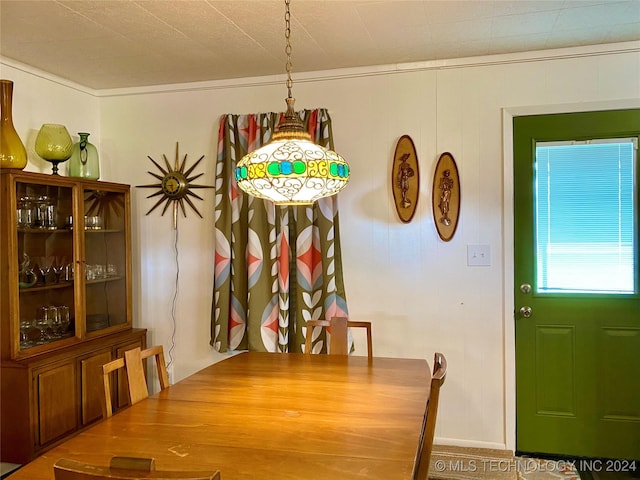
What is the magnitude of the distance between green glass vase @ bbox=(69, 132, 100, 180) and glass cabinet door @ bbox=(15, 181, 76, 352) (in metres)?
0.33

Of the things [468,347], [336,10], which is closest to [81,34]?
[336,10]

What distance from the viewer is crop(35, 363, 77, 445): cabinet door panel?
2639mm

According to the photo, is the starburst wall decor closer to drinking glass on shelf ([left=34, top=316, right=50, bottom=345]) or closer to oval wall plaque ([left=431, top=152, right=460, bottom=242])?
drinking glass on shelf ([left=34, top=316, right=50, bottom=345])

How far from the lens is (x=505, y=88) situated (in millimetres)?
3004

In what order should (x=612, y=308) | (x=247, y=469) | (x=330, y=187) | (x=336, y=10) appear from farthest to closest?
(x=612, y=308), (x=336, y=10), (x=330, y=187), (x=247, y=469)

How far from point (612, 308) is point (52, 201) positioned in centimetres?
333

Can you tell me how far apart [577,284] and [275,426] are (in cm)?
215

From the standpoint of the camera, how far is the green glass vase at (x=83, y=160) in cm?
326

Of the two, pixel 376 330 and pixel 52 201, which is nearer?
pixel 52 201

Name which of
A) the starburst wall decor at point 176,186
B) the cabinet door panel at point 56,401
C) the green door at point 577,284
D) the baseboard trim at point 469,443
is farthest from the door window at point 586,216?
the cabinet door panel at point 56,401

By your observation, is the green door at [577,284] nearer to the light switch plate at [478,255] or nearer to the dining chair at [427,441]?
the light switch plate at [478,255]

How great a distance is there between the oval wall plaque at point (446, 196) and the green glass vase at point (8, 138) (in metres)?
2.38

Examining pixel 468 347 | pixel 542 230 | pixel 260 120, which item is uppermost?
pixel 260 120

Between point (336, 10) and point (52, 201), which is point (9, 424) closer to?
point (52, 201)
